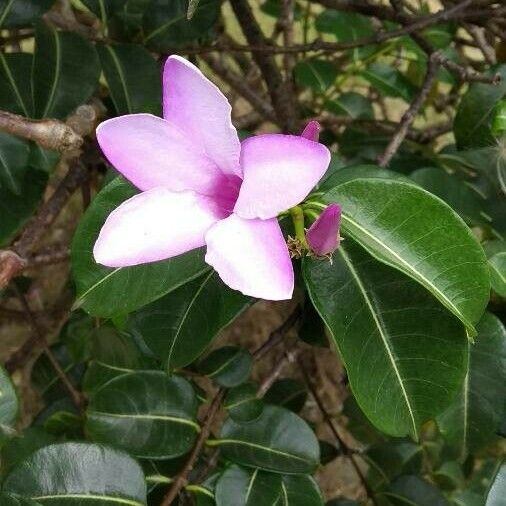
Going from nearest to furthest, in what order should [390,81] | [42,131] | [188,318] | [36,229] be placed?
[42,131], [188,318], [36,229], [390,81]

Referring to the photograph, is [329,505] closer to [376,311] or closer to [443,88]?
[376,311]

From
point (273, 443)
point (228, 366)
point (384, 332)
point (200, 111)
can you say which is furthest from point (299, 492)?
point (200, 111)

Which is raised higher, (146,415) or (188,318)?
(188,318)

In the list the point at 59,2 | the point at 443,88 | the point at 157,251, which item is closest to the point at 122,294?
the point at 157,251

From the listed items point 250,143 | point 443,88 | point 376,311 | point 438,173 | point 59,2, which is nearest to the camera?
point 250,143

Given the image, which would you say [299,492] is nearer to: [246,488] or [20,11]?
[246,488]

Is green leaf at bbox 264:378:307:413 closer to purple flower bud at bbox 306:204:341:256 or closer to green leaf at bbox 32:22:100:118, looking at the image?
green leaf at bbox 32:22:100:118

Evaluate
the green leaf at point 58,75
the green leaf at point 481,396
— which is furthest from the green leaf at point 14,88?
the green leaf at point 481,396
